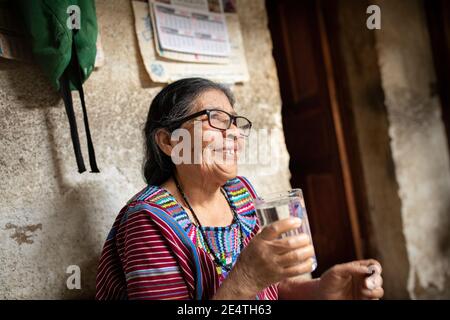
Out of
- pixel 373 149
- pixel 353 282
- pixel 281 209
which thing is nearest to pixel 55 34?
pixel 281 209

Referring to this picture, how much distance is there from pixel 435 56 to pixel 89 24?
2.32 m

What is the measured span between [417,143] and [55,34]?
2.28m

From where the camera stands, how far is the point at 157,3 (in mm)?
1736

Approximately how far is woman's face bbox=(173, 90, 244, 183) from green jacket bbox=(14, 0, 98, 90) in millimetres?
516

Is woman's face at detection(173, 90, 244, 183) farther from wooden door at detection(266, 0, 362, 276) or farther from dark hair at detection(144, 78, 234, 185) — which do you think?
wooden door at detection(266, 0, 362, 276)

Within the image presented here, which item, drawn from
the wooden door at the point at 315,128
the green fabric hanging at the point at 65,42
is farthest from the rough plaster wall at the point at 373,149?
the green fabric hanging at the point at 65,42

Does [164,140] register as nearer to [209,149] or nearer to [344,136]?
[209,149]

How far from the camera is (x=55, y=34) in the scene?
4.20ft

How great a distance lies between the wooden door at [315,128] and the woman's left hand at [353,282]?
1.86 m

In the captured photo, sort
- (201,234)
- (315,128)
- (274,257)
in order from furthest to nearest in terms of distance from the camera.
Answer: (315,128) → (201,234) → (274,257)

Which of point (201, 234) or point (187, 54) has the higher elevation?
point (187, 54)

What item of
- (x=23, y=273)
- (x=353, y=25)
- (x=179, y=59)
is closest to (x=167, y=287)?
(x=23, y=273)

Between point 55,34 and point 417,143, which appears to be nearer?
point 55,34

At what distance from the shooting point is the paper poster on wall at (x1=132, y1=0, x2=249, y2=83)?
169 cm
